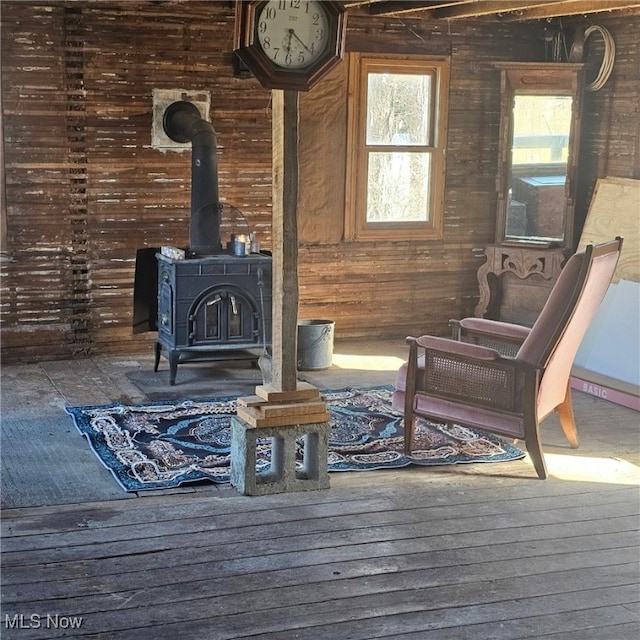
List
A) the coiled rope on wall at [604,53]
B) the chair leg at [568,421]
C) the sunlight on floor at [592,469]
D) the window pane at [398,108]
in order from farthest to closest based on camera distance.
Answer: the window pane at [398,108]
the coiled rope on wall at [604,53]
the chair leg at [568,421]
the sunlight on floor at [592,469]

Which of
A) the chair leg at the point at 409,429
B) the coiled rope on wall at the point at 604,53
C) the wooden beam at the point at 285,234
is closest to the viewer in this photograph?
the wooden beam at the point at 285,234

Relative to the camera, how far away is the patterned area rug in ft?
16.8

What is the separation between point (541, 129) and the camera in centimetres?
815

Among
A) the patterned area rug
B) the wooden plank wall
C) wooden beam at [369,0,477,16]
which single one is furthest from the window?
the patterned area rug

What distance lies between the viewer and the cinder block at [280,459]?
473 centimetres

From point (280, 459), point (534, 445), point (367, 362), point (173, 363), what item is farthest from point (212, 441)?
point (367, 362)

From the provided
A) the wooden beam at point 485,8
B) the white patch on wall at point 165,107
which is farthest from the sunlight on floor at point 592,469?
the white patch on wall at point 165,107

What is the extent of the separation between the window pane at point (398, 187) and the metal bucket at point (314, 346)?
138cm

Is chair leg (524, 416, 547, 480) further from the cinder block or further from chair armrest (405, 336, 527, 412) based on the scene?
the cinder block

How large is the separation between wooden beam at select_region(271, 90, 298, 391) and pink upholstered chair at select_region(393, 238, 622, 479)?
0.82m

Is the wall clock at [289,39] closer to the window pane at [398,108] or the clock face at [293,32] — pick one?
the clock face at [293,32]

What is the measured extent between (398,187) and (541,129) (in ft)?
4.03

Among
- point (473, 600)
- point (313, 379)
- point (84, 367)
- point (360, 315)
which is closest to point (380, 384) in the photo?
point (313, 379)

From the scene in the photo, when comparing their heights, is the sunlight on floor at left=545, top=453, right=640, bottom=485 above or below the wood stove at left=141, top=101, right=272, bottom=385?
below
